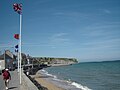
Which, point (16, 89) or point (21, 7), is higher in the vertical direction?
point (21, 7)

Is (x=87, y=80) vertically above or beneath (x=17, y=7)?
beneath

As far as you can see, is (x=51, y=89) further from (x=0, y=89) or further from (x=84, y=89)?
(x=0, y=89)

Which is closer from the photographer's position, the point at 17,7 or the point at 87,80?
the point at 17,7

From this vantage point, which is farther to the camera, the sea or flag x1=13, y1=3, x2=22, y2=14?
the sea

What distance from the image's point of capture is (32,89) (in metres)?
14.9

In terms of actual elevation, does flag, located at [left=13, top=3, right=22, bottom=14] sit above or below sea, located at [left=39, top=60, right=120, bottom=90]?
above

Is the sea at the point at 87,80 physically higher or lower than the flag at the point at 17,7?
lower

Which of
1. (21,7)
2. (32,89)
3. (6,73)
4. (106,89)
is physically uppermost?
(21,7)

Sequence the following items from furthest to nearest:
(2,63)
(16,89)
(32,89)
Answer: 1. (2,63)
2. (16,89)
3. (32,89)

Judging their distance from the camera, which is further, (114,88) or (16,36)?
(114,88)

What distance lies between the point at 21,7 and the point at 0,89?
7.13m

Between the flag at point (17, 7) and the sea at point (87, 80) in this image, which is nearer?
the flag at point (17, 7)

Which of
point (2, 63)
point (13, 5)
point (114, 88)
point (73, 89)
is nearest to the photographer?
point (13, 5)

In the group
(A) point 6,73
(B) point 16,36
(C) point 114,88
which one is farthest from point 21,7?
(C) point 114,88
